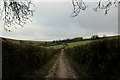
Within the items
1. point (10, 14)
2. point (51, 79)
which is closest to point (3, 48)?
point (10, 14)

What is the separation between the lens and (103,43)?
9859mm

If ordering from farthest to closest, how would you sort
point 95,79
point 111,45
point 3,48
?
point 95,79 < point 111,45 < point 3,48

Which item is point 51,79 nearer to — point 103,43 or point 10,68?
point 10,68

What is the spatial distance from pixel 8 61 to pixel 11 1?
3.28 m

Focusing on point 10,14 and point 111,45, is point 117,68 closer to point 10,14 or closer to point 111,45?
point 111,45

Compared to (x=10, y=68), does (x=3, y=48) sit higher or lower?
higher

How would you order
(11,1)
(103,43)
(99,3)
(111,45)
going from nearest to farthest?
(99,3)
(11,1)
(111,45)
(103,43)

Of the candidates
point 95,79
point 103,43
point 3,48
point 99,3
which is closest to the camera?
point 99,3

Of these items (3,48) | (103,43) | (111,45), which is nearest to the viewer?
(3,48)

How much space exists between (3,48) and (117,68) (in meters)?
6.04

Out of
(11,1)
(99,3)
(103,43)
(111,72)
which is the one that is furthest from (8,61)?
(103,43)

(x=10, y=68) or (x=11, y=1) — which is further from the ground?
(x=11, y=1)

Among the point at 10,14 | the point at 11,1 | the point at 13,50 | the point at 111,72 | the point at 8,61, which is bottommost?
the point at 111,72

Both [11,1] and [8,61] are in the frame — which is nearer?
[11,1]
